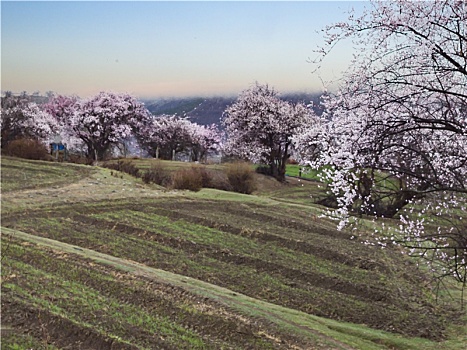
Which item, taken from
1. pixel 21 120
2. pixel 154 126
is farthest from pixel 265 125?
pixel 21 120

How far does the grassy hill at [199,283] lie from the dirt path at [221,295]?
0.03 meters

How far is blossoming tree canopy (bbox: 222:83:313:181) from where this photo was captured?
3478cm

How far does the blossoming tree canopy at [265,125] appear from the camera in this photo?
114 feet

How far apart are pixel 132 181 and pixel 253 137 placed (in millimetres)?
16539

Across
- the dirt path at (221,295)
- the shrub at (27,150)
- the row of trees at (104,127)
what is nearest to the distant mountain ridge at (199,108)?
the row of trees at (104,127)

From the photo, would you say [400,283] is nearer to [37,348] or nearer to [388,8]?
[388,8]

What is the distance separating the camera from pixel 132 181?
2153cm

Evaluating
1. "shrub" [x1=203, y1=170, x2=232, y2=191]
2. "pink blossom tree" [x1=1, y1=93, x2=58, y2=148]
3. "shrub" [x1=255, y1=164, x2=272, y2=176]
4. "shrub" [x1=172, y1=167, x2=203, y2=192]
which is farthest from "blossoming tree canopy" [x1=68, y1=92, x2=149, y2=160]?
"shrub" [x1=172, y1=167, x2=203, y2=192]

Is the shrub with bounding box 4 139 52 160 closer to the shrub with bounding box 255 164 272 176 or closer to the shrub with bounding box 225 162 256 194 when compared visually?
the shrub with bounding box 225 162 256 194

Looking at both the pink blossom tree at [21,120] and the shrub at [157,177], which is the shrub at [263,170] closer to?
the shrub at [157,177]

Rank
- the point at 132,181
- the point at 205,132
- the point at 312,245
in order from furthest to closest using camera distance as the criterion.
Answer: the point at 205,132 → the point at 132,181 → the point at 312,245

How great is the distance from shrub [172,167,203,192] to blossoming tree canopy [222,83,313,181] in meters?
13.0

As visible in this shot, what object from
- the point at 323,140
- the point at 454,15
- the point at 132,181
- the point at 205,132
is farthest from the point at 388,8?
the point at 205,132

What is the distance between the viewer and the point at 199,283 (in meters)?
9.10
